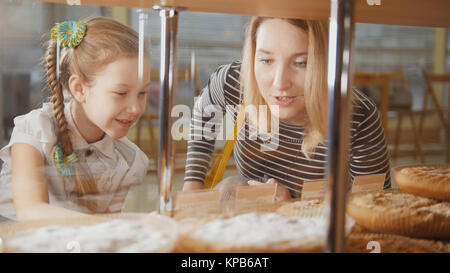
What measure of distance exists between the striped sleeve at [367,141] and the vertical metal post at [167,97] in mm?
517

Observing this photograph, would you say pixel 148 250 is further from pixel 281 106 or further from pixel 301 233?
pixel 281 106

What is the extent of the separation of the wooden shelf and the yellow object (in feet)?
0.85

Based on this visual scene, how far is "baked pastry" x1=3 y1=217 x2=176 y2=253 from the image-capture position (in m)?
0.66

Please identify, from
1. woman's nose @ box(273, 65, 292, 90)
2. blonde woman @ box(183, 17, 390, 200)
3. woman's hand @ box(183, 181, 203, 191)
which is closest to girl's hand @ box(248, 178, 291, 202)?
blonde woman @ box(183, 17, 390, 200)

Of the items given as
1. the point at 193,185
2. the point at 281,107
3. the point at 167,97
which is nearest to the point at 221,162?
the point at 193,185

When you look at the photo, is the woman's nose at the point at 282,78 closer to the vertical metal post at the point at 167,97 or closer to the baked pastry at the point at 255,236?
the vertical metal post at the point at 167,97

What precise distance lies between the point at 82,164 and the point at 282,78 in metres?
0.48

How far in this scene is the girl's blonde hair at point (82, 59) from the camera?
98cm

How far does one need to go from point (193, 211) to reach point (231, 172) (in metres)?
0.34

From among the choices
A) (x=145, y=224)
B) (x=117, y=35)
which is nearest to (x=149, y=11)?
(x=117, y=35)

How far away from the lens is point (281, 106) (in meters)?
1.16

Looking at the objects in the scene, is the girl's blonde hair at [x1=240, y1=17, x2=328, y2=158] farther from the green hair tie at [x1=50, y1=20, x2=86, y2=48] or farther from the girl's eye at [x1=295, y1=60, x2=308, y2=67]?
the green hair tie at [x1=50, y1=20, x2=86, y2=48]

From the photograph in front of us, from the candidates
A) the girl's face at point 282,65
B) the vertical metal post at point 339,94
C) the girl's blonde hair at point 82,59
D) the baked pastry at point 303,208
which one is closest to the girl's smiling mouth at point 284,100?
the girl's face at point 282,65

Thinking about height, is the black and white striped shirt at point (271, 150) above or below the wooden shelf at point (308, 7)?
below
